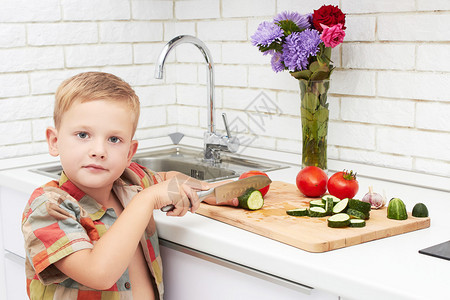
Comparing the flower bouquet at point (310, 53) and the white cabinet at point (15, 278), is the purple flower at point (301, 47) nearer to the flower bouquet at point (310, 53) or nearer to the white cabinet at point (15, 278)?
the flower bouquet at point (310, 53)

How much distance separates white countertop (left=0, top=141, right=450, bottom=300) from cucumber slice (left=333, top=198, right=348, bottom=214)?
0.42 ft

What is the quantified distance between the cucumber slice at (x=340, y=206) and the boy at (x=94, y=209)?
0.30 meters

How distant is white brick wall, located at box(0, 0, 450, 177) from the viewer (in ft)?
5.42

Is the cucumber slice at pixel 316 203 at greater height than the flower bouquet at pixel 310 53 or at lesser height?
lesser

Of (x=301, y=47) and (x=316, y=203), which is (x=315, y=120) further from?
(x=316, y=203)

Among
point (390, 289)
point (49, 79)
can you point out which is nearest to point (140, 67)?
point (49, 79)

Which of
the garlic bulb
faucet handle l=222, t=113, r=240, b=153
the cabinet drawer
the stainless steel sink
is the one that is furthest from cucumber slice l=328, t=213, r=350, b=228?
the cabinet drawer

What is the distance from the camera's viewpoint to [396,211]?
1268mm

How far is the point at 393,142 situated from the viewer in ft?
5.71

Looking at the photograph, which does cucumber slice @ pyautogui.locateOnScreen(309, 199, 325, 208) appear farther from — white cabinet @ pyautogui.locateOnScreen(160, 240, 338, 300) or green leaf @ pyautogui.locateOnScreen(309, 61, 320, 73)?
green leaf @ pyautogui.locateOnScreen(309, 61, 320, 73)

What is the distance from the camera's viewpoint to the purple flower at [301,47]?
1.63 metres

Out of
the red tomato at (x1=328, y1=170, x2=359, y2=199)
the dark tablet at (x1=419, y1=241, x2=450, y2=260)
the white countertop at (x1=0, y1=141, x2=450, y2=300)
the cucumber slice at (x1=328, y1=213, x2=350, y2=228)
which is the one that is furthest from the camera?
the red tomato at (x1=328, y1=170, x2=359, y2=199)

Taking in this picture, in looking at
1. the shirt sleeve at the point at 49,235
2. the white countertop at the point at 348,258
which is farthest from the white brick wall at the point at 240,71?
the shirt sleeve at the point at 49,235

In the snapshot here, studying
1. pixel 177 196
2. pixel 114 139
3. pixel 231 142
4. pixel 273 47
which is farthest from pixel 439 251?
pixel 231 142
